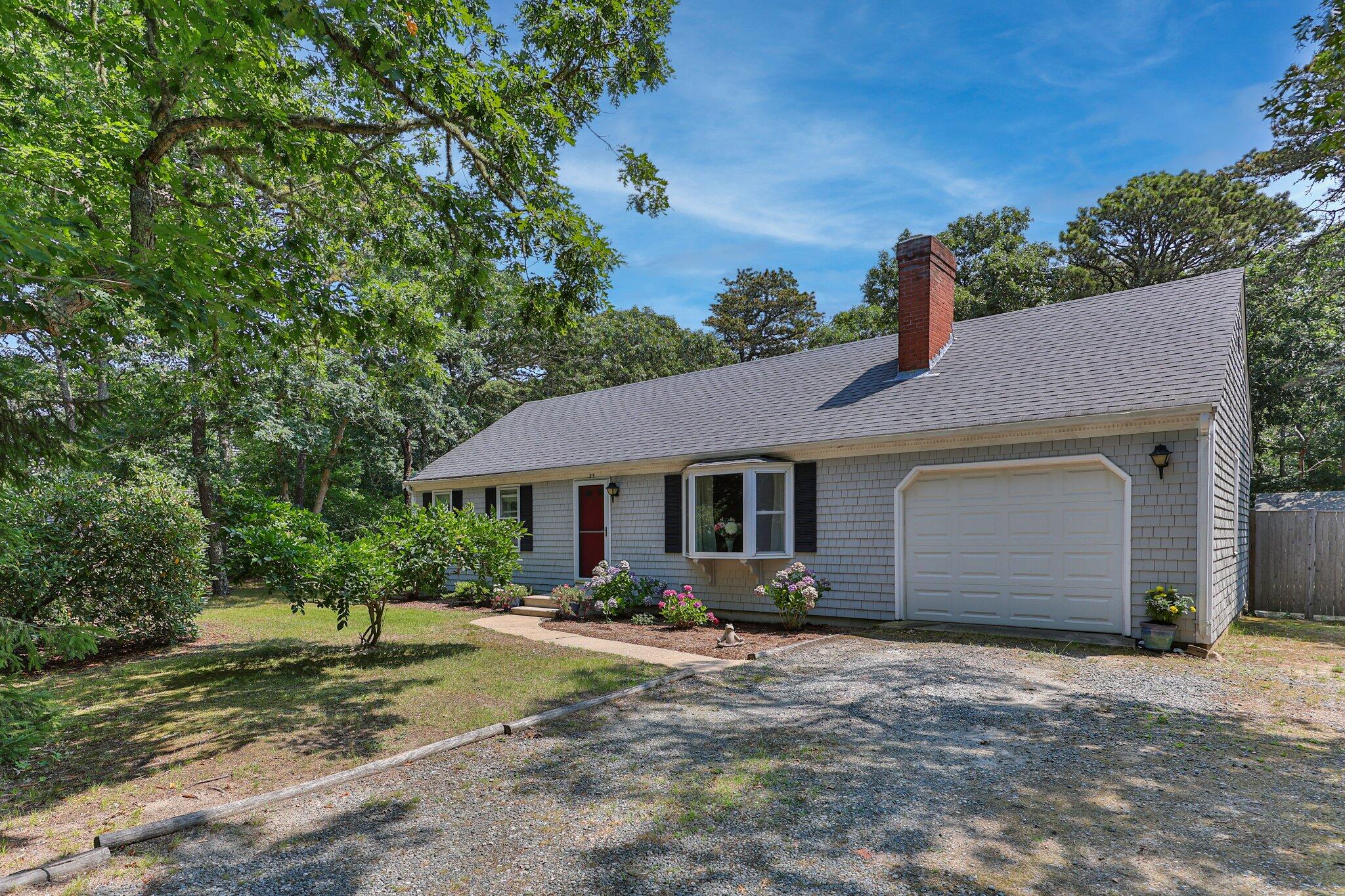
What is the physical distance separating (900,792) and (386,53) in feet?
19.5

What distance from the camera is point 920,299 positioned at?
1087 cm

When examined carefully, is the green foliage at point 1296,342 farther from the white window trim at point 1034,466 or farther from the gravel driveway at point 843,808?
the gravel driveway at point 843,808

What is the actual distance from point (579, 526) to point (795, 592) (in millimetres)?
5448

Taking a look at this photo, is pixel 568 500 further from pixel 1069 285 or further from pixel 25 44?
pixel 1069 285

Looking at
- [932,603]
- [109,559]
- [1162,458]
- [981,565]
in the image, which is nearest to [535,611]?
[109,559]

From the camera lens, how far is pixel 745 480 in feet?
34.3

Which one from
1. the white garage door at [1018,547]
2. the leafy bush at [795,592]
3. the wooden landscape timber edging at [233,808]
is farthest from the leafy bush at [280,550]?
the white garage door at [1018,547]

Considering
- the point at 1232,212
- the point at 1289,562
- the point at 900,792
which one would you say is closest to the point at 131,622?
the point at 900,792

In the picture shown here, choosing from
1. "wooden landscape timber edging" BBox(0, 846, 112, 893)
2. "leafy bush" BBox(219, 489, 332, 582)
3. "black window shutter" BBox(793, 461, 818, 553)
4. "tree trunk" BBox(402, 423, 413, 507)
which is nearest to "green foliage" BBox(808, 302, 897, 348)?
"black window shutter" BBox(793, 461, 818, 553)

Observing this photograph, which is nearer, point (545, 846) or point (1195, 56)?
point (545, 846)

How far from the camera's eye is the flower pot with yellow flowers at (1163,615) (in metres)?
7.23

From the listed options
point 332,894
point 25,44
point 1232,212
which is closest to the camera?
point 332,894

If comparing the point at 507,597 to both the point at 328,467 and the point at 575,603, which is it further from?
the point at 328,467

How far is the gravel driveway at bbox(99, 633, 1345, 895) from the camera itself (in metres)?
2.87
